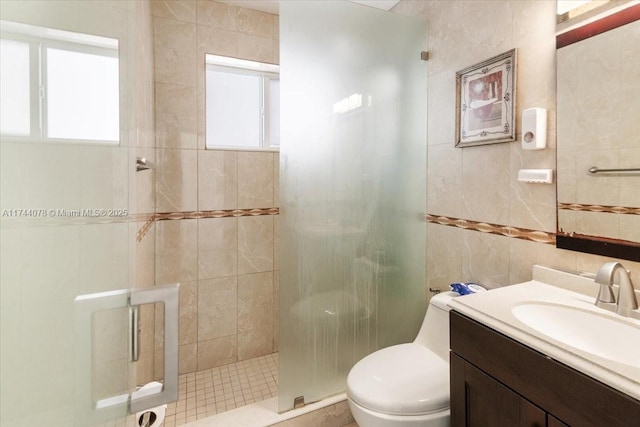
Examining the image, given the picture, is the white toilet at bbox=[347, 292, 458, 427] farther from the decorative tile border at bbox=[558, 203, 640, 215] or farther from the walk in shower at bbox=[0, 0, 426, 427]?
the decorative tile border at bbox=[558, 203, 640, 215]

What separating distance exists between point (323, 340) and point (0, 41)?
1652mm

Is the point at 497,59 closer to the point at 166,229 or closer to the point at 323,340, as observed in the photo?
the point at 323,340

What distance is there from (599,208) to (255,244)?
199cm

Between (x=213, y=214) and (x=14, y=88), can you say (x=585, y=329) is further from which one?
(x=213, y=214)

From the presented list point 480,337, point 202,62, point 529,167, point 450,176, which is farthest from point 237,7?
point 480,337

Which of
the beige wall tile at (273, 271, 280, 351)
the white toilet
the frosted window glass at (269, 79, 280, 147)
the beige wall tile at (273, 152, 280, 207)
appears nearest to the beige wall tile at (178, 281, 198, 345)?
the beige wall tile at (273, 271, 280, 351)

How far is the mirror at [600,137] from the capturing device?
1073mm

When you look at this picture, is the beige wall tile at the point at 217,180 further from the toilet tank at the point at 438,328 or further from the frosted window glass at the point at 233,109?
→ the toilet tank at the point at 438,328

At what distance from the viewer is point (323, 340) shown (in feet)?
5.54

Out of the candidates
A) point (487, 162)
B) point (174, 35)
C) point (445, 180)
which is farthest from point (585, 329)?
point (174, 35)

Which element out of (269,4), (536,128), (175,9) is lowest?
(536,128)

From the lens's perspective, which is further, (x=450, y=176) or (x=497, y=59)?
(x=450, y=176)

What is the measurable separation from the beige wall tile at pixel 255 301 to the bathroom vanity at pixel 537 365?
5.33ft

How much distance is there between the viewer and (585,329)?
1.04m
